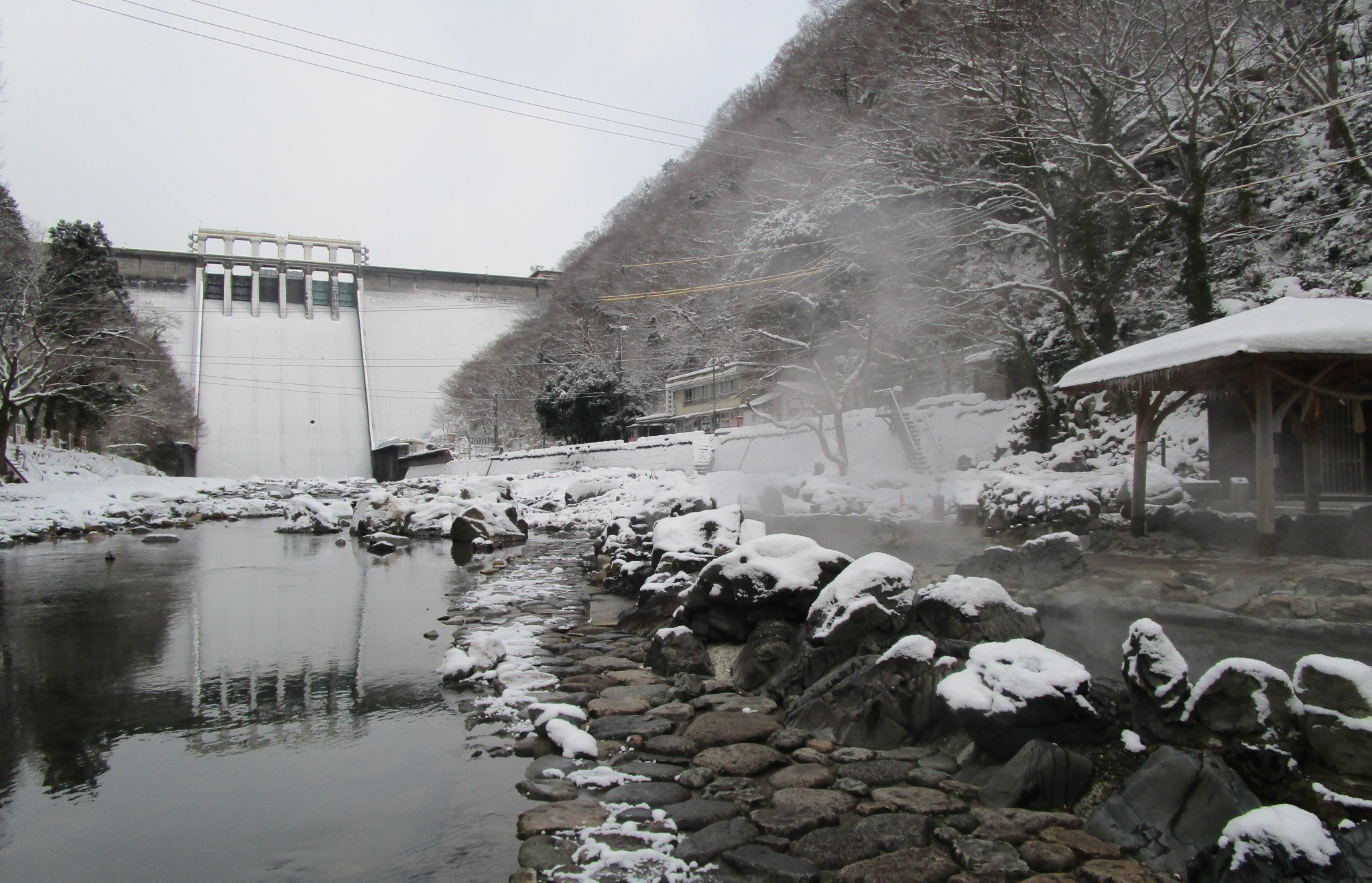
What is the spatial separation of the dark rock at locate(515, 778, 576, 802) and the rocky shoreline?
11 mm

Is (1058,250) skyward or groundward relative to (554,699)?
skyward

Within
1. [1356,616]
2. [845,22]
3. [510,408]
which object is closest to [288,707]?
[1356,616]

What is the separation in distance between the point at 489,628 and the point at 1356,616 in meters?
5.88

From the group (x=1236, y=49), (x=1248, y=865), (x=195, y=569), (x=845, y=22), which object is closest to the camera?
(x=1248, y=865)

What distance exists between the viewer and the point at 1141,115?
11984mm

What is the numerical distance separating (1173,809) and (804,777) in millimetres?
1384

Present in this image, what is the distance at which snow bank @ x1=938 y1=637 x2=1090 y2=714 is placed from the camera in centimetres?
327

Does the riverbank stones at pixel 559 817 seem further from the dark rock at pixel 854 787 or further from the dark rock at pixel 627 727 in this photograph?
the dark rock at pixel 854 787

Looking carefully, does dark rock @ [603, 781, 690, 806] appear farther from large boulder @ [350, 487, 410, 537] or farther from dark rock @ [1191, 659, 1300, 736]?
large boulder @ [350, 487, 410, 537]

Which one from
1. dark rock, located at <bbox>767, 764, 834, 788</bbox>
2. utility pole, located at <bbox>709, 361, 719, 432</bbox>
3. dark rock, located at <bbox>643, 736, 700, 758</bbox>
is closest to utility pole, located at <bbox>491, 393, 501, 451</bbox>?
utility pole, located at <bbox>709, 361, 719, 432</bbox>

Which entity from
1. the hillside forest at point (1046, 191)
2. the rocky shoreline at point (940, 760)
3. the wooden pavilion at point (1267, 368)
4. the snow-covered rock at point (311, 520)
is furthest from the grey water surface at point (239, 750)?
the snow-covered rock at point (311, 520)

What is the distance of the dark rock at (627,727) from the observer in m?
3.96

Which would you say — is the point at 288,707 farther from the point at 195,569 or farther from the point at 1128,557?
the point at 195,569

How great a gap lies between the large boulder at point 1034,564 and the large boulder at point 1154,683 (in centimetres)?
217
